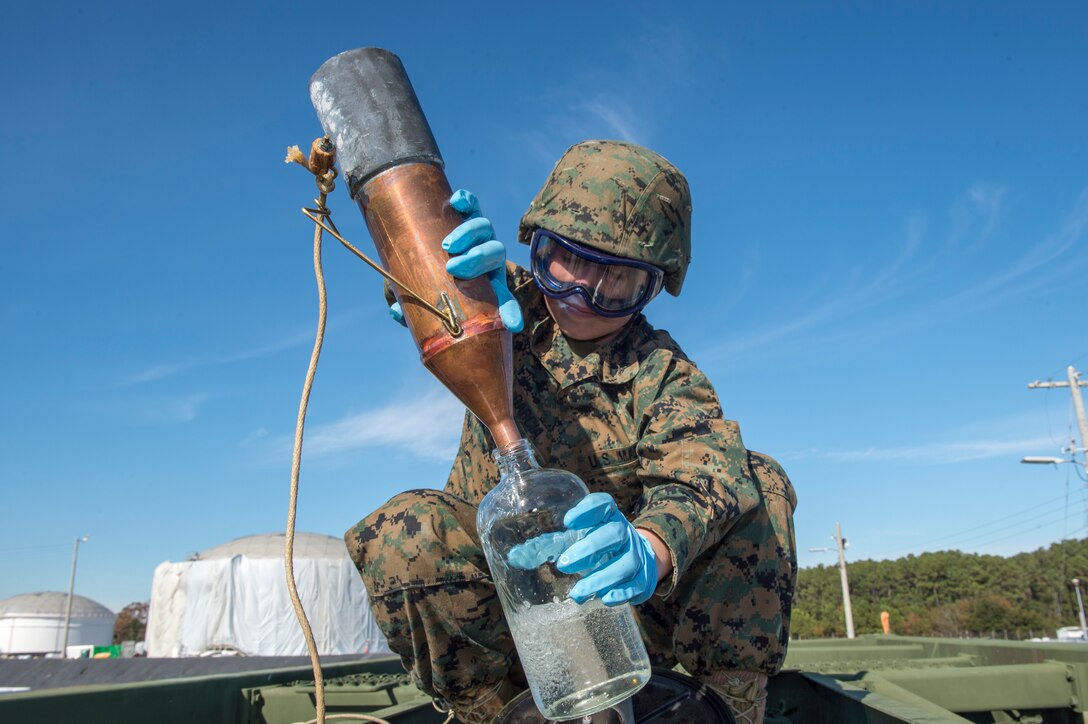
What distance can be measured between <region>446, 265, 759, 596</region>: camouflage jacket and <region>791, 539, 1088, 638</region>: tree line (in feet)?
186

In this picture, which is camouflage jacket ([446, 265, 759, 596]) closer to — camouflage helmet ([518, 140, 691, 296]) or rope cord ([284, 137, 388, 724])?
camouflage helmet ([518, 140, 691, 296])

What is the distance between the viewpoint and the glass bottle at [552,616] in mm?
1572

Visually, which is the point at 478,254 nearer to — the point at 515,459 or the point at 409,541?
the point at 515,459

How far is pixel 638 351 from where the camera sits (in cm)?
266

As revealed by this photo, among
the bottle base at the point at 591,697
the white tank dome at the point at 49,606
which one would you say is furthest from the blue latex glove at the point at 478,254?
the white tank dome at the point at 49,606

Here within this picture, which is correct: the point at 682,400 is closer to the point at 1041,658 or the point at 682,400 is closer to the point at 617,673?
the point at 617,673

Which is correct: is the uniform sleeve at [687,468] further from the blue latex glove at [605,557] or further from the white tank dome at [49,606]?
the white tank dome at [49,606]

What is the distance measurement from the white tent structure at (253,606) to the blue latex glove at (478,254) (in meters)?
35.8

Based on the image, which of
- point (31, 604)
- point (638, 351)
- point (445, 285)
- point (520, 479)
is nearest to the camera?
point (520, 479)

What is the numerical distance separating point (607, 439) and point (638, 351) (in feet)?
0.98

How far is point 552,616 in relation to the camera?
164 cm

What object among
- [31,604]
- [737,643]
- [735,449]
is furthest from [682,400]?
[31,604]

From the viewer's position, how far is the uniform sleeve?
182 cm

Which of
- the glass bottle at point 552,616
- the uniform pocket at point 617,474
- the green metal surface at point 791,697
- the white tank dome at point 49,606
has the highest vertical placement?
the white tank dome at point 49,606
